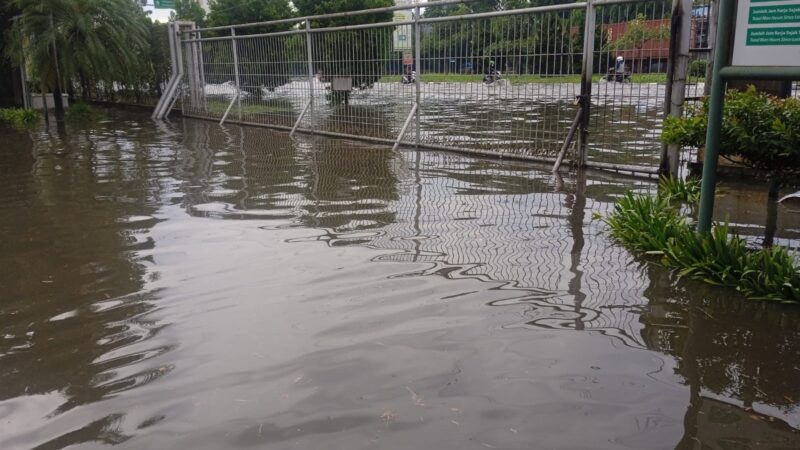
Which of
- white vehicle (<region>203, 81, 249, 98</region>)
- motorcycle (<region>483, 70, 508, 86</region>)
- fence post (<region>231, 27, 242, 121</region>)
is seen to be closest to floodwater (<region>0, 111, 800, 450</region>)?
motorcycle (<region>483, 70, 508, 86</region>)

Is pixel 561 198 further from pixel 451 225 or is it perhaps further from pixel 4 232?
pixel 4 232

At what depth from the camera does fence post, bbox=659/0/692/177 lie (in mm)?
6908

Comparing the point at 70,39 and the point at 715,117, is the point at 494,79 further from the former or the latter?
the point at 70,39

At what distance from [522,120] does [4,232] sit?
6319 mm

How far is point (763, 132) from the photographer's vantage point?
4.78 metres

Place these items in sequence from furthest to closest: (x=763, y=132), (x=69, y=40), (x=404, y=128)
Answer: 1. (x=69, y=40)
2. (x=404, y=128)
3. (x=763, y=132)

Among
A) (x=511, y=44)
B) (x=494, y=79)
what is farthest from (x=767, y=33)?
(x=494, y=79)

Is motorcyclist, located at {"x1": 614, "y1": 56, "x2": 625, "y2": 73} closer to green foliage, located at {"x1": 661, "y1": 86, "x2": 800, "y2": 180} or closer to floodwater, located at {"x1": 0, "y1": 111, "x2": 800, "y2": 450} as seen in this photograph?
floodwater, located at {"x1": 0, "y1": 111, "x2": 800, "y2": 450}

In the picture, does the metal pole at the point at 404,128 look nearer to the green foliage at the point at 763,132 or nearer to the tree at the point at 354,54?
the tree at the point at 354,54

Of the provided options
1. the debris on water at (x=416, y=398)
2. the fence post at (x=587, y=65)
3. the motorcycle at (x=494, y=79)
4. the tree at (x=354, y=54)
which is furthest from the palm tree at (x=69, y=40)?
the debris on water at (x=416, y=398)

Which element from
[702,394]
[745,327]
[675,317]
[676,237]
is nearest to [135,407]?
[702,394]

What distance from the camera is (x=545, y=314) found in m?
3.92

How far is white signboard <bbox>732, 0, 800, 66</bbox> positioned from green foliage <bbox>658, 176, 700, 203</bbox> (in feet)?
→ 7.50

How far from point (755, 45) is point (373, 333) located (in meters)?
2.93
